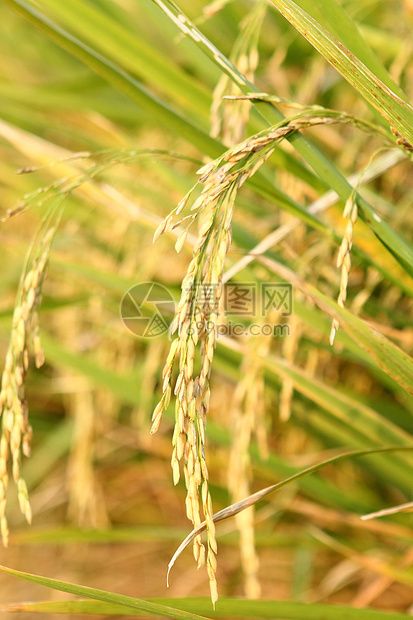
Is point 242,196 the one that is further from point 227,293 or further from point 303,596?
point 303,596

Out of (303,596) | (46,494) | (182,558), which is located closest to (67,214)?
(46,494)

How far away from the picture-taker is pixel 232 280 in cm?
83

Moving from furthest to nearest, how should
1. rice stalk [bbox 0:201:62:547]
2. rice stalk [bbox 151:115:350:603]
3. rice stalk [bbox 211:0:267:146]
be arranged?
rice stalk [bbox 211:0:267:146] → rice stalk [bbox 0:201:62:547] → rice stalk [bbox 151:115:350:603]

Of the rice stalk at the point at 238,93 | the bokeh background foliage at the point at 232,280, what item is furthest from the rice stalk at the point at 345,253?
the rice stalk at the point at 238,93

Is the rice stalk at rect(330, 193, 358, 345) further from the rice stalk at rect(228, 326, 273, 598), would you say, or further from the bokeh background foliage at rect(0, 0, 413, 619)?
the rice stalk at rect(228, 326, 273, 598)

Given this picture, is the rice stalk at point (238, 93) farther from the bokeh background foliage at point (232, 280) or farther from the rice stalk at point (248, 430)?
the rice stalk at point (248, 430)

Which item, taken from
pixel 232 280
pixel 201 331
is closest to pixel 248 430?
pixel 232 280

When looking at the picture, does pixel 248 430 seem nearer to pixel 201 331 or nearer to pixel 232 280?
pixel 232 280

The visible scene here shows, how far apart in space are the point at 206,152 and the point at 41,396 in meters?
1.18

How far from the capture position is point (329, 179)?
1.83ft

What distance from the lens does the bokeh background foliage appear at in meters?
0.59

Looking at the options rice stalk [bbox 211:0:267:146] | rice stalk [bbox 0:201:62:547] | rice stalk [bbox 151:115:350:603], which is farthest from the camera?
rice stalk [bbox 211:0:267:146]

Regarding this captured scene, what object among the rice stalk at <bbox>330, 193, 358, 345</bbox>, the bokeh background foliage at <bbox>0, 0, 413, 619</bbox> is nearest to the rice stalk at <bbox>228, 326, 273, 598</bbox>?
the bokeh background foliage at <bbox>0, 0, 413, 619</bbox>

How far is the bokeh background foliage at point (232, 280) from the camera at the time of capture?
59 centimetres
